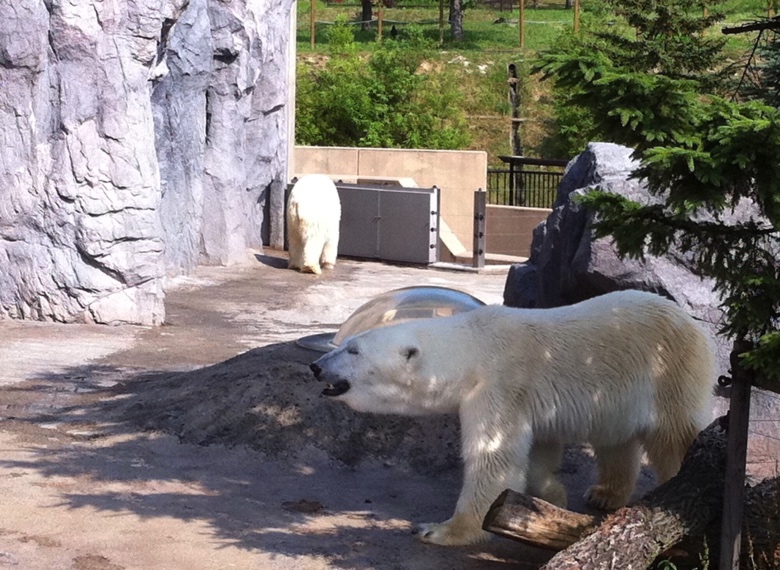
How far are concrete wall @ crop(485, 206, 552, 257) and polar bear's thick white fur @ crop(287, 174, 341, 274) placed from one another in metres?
4.55

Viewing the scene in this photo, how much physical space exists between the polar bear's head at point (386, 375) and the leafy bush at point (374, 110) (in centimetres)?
2314

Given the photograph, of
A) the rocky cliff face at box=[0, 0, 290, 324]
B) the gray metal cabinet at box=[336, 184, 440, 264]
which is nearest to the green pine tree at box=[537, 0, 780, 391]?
the rocky cliff face at box=[0, 0, 290, 324]

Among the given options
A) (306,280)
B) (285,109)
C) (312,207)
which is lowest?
(306,280)

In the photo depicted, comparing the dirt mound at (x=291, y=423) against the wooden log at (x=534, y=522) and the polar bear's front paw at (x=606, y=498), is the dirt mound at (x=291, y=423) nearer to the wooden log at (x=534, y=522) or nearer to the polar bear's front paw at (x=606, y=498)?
the polar bear's front paw at (x=606, y=498)

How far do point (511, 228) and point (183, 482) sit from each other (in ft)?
50.4

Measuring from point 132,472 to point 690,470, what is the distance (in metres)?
2.97

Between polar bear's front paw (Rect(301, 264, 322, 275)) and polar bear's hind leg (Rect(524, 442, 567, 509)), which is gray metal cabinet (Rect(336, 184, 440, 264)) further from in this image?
polar bear's hind leg (Rect(524, 442, 567, 509))

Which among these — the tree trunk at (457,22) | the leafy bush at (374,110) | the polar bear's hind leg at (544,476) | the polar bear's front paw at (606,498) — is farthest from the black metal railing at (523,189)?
the polar bear's hind leg at (544,476)

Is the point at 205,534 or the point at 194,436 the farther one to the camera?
the point at 194,436

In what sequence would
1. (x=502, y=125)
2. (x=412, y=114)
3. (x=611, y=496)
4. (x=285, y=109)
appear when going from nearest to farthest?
(x=611, y=496)
(x=285, y=109)
(x=412, y=114)
(x=502, y=125)

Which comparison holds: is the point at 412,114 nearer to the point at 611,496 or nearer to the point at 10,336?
the point at 10,336

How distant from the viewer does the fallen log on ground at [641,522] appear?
3.88 meters

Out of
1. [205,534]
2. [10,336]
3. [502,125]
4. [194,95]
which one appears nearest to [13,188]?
[10,336]

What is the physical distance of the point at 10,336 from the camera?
10.1 meters
